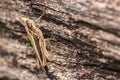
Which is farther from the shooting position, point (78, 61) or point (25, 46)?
point (25, 46)

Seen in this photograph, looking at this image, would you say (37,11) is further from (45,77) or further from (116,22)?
(116,22)

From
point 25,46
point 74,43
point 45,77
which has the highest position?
point 74,43

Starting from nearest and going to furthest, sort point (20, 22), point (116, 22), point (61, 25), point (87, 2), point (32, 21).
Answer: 1. point (116, 22)
2. point (87, 2)
3. point (61, 25)
4. point (32, 21)
5. point (20, 22)

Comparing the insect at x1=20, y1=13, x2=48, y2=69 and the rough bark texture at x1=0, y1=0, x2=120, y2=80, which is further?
the insect at x1=20, y1=13, x2=48, y2=69

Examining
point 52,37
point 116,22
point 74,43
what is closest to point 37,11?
point 52,37

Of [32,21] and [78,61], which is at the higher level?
[32,21]
